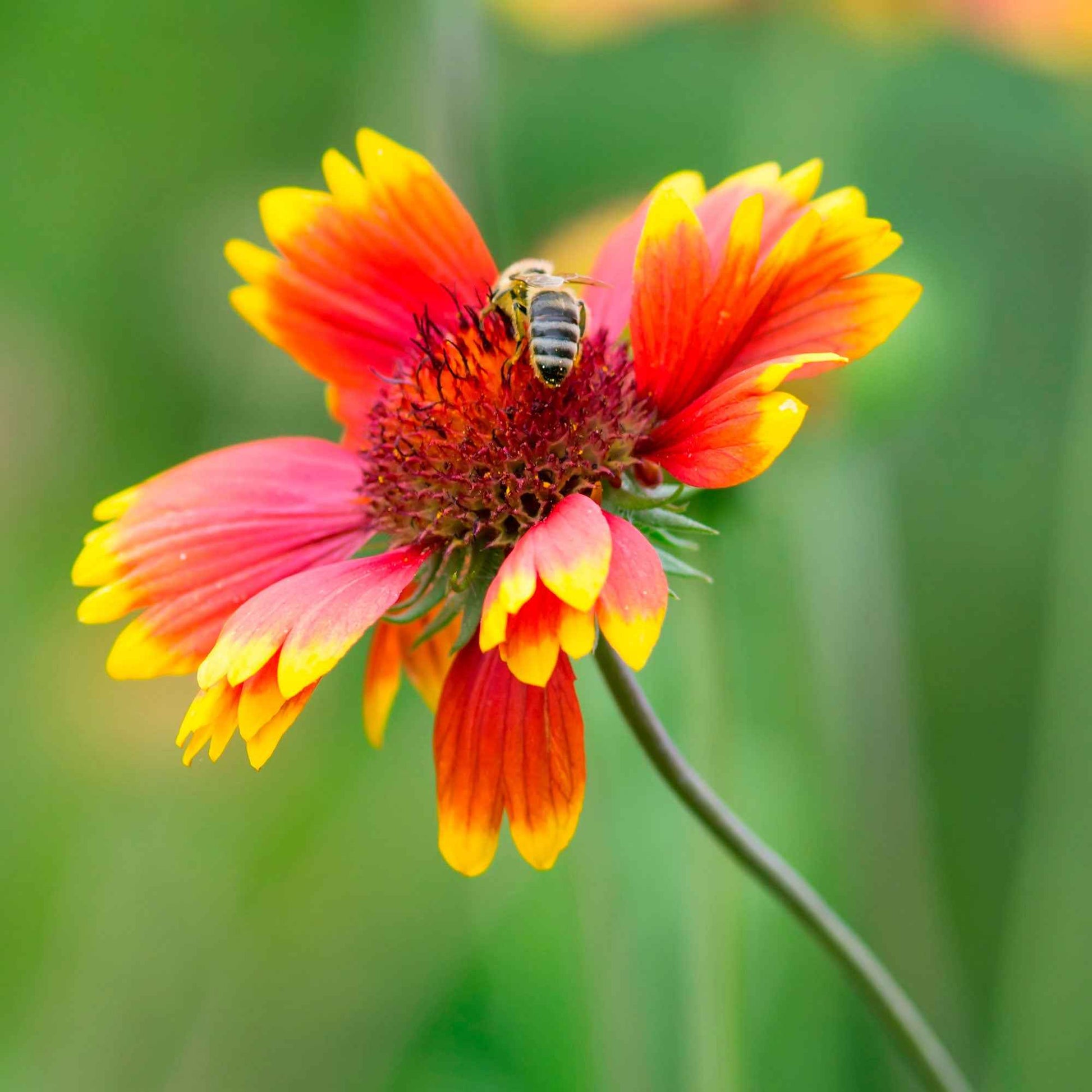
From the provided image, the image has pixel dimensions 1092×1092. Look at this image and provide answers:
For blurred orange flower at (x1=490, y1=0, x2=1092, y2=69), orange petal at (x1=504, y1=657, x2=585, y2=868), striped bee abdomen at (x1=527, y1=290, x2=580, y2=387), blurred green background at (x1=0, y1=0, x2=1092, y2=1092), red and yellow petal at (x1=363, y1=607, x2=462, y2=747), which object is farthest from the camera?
blurred orange flower at (x1=490, y1=0, x2=1092, y2=69)

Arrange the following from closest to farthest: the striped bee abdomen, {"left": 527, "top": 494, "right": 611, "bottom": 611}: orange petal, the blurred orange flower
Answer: {"left": 527, "top": 494, "right": 611, "bottom": 611}: orange petal, the striped bee abdomen, the blurred orange flower

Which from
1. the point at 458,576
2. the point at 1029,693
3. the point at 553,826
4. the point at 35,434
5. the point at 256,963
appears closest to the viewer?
the point at 553,826

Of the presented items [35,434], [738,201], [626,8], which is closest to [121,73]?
[35,434]

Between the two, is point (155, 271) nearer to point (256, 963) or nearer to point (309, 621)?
point (256, 963)

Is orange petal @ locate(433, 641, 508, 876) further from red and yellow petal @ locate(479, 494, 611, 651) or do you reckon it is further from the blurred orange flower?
the blurred orange flower

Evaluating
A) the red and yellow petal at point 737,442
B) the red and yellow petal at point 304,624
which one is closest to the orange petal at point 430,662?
the red and yellow petal at point 304,624

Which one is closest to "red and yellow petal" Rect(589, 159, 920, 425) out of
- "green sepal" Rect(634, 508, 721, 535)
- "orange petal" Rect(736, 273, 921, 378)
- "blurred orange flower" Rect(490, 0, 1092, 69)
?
"orange petal" Rect(736, 273, 921, 378)
